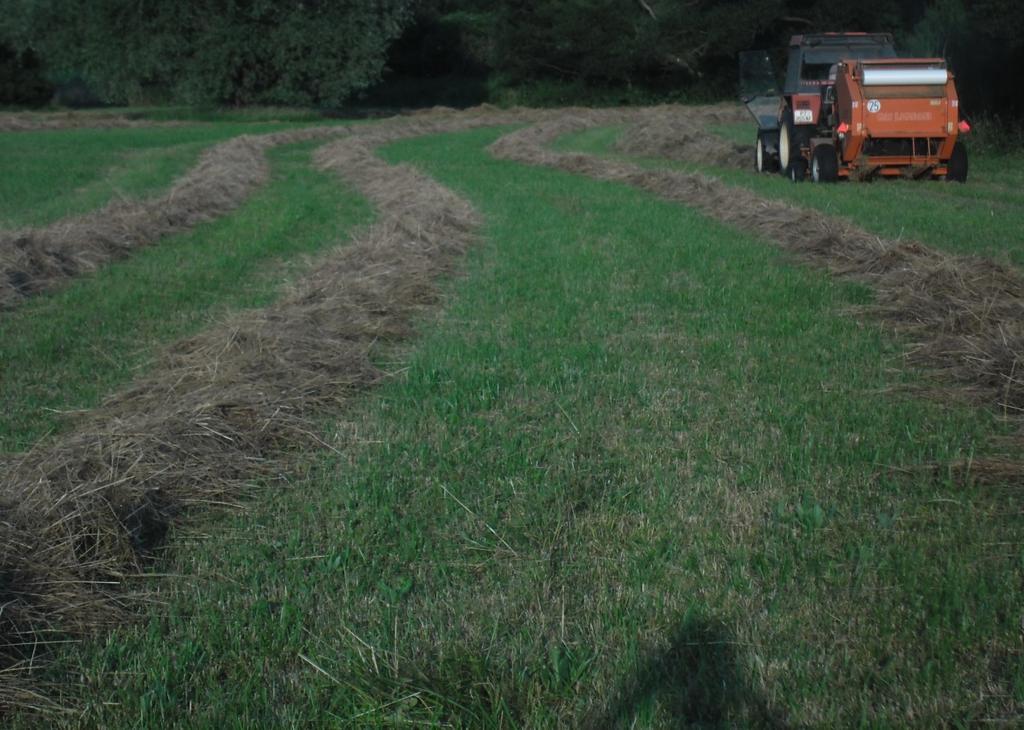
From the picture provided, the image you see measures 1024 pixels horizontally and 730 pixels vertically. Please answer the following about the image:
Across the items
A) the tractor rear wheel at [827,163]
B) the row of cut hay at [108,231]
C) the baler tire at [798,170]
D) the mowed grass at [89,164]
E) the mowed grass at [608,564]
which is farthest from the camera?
the baler tire at [798,170]

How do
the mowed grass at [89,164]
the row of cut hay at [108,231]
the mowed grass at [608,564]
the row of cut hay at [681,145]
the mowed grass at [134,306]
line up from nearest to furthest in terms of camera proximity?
the mowed grass at [608,564] → the mowed grass at [134,306] → the row of cut hay at [108,231] → the mowed grass at [89,164] → the row of cut hay at [681,145]

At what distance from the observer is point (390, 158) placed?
27.0 metres

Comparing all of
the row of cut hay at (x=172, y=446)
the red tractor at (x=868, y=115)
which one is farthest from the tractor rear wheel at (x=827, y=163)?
the row of cut hay at (x=172, y=446)

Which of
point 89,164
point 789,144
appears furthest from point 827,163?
point 89,164

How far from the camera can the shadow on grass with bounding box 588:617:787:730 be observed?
3.22 m

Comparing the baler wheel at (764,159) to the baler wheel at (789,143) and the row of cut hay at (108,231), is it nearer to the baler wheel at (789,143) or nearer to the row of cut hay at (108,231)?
the baler wheel at (789,143)

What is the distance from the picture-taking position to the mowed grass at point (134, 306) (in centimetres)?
682

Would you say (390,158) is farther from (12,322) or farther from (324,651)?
(324,651)

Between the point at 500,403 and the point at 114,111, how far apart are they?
152 ft

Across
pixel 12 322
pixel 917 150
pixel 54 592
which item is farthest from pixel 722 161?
pixel 54 592

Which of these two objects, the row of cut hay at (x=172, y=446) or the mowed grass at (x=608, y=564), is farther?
the row of cut hay at (x=172, y=446)

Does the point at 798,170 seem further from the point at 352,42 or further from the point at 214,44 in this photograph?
the point at 214,44

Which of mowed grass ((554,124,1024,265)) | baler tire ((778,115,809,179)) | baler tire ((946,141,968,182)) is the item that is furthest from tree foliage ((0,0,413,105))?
baler tire ((946,141,968,182))

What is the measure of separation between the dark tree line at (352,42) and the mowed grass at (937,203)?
497 inches
